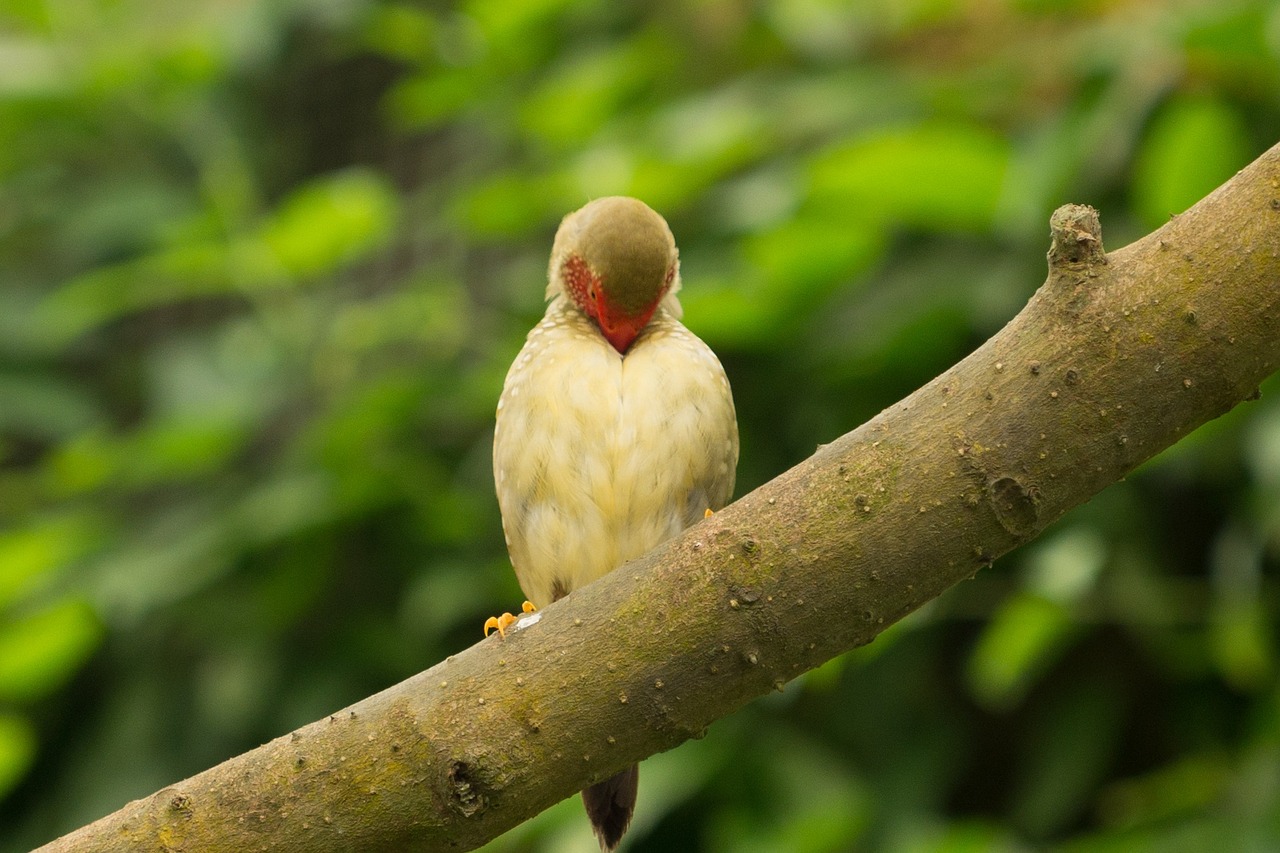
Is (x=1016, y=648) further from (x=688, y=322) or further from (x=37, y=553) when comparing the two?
(x=37, y=553)

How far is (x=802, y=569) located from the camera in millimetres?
1929

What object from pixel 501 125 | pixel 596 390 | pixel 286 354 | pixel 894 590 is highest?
pixel 501 125

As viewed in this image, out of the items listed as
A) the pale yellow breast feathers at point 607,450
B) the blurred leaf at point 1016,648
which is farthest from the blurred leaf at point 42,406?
the blurred leaf at point 1016,648

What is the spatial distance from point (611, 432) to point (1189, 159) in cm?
213

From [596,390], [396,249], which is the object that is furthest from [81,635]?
[596,390]

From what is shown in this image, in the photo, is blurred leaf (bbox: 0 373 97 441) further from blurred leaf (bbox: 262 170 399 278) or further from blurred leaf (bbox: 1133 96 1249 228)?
blurred leaf (bbox: 1133 96 1249 228)

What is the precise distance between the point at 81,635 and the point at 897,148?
9.79ft

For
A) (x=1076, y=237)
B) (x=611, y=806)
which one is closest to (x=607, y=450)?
(x=611, y=806)

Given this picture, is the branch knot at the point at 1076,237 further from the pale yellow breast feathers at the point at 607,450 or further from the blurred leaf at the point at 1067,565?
the blurred leaf at the point at 1067,565

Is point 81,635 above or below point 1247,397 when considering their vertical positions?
above

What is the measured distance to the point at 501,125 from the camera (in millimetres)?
5473

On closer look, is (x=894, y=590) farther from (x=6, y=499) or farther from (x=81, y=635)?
(x=6, y=499)

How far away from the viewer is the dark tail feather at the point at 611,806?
9.09ft

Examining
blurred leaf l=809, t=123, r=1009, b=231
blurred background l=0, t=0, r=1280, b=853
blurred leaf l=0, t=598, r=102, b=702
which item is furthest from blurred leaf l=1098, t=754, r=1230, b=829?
blurred leaf l=0, t=598, r=102, b=702
